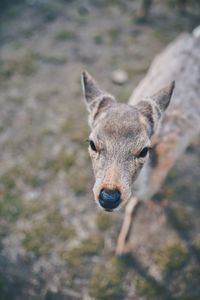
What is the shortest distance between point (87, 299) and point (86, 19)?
317 inches

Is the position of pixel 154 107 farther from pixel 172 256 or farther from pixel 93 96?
pixel 172 256

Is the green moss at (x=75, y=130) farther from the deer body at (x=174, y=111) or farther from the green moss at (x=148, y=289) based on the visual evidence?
the green moss at (x=148, y=289)

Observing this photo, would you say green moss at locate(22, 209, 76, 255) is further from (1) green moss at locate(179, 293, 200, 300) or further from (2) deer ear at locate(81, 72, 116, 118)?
(2) deer ear at locate(81, 72, 116, 118)

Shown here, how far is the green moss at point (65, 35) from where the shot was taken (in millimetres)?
11078

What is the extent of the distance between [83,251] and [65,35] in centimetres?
637

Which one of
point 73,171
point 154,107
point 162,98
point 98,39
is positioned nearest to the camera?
point 154,107

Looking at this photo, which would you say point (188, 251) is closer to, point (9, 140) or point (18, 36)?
point (9, 140)

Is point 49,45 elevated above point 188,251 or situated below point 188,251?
above

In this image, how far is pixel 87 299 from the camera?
645cm

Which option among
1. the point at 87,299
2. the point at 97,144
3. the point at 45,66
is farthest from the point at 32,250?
the point at 45,66

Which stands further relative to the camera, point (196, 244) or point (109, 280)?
point (196, 244)

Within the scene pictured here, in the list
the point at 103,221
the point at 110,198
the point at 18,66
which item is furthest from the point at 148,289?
the point at 18,66

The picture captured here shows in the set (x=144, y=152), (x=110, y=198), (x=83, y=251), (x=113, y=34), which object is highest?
(x=113, y=34)

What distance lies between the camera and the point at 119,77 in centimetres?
994
